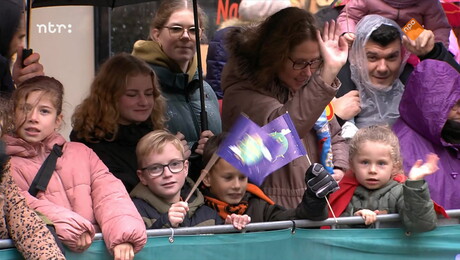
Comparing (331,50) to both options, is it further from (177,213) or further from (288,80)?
(177,213)

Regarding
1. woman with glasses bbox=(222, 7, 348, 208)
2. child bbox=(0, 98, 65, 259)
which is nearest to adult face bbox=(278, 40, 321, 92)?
woman with glasses bbox=(222, 7, 348, 208)

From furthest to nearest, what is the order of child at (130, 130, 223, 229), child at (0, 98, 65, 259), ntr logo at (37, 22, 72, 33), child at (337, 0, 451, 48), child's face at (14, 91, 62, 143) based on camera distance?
ntr logo at (37, 22, 72, 33) → child at (337, 0, 451, 48) → child at (130, 130, 223, 229) → child's face at (14, 91, 62, 143) → child at (0, 98, 65, 259)

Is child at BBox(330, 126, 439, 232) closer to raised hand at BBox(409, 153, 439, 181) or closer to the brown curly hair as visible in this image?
raised hand at BBox(409, 153, 439, 181)

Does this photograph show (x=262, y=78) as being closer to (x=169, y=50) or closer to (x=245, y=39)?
(x=245, y=39)

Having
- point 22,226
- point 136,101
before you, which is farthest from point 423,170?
point 22,226

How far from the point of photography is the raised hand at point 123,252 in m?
5.41

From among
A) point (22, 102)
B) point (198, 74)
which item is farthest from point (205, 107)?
point (22, 102)

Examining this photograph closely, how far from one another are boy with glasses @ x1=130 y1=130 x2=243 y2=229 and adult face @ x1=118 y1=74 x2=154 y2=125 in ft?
1.42

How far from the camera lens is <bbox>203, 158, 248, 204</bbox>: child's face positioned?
6.36 metres

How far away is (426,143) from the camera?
23.5 feet

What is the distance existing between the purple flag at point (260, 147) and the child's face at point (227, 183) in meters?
0.16

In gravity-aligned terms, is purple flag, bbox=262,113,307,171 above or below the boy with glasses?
above

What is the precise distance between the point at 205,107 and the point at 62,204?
1.96 meters

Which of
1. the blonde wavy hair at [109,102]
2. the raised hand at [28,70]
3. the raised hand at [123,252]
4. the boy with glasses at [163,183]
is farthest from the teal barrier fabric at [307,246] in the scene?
the raised hand at [28,70]
